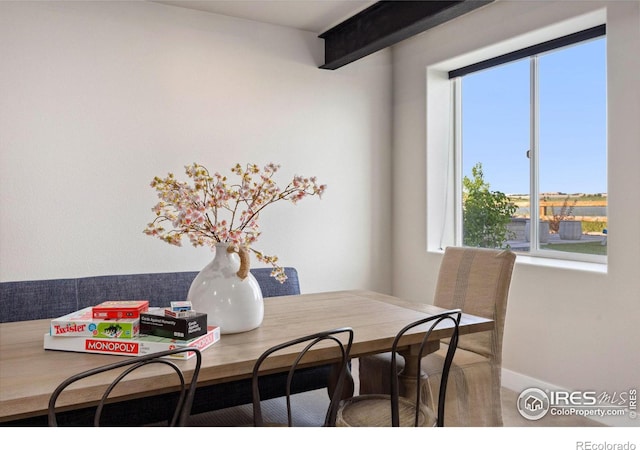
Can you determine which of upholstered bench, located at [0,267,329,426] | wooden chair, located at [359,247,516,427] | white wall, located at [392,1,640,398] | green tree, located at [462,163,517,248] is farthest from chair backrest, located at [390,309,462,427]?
green tree, located at [462,163,517,248]

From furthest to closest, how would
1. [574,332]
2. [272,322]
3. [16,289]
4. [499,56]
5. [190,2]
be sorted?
[499,56] < [190,2] < [574,332] < [16,289] < [272,322]

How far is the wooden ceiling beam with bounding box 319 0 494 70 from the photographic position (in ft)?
8.82

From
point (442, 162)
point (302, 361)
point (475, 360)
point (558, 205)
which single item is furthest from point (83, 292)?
point (558, 205)

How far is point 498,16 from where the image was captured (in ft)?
10.4

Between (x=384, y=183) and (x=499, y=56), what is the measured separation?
1251 millimetres

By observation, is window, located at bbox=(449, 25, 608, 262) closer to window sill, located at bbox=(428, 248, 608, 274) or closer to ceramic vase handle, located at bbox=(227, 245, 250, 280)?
window sill, located at bbox=(428, 248, 608, 274)

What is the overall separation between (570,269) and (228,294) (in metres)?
2.01

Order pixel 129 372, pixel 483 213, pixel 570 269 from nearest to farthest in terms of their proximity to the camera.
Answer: pixel 129 372
pixel 570 269
pixel 483 213

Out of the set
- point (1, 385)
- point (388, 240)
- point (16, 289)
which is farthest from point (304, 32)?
point (1, 385)

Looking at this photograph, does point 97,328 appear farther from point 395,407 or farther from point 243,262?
point 395,407

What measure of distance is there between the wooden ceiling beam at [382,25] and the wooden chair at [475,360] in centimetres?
128

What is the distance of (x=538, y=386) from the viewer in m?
2.97

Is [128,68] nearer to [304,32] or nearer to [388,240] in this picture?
[304,32]

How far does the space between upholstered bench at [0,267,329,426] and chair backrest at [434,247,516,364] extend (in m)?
0.74
